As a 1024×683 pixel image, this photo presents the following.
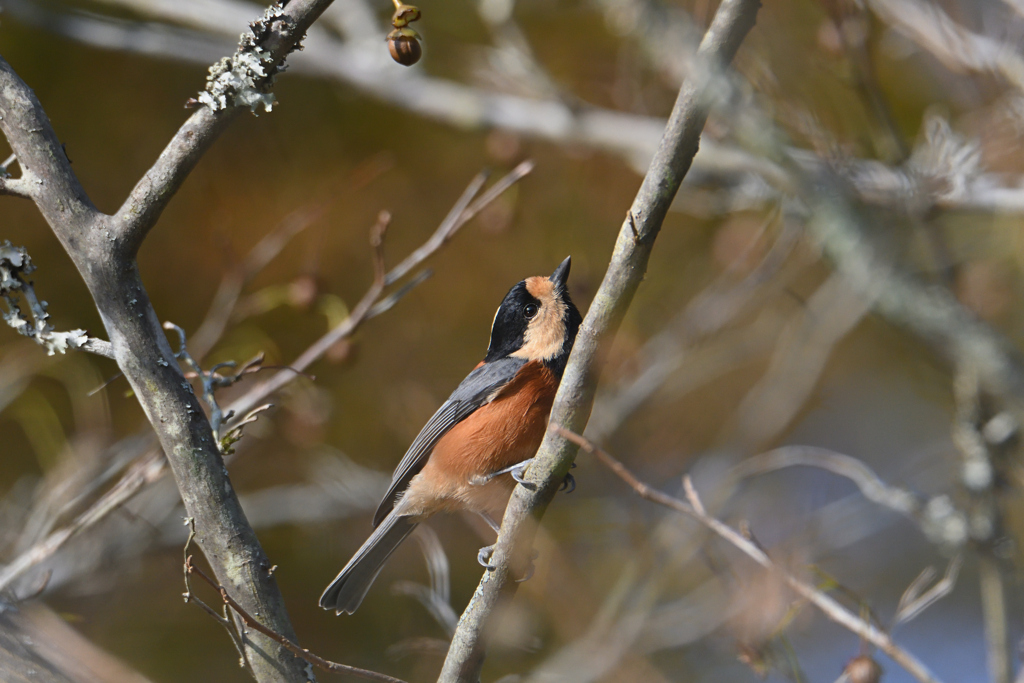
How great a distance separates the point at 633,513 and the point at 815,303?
1985 mm

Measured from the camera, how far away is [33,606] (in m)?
2.60

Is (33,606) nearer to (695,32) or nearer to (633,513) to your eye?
(633,513)

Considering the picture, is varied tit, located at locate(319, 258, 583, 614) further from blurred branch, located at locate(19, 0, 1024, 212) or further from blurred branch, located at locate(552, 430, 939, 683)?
blurred branch, located at locate(19, 0, 1024, 212)

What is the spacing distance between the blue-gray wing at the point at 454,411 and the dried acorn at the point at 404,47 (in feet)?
4.24

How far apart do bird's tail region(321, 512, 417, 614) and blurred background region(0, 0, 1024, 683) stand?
23 centimetres

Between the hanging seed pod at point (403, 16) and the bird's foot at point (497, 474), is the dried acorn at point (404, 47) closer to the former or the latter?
the hanging seed pod at point (403, 16)

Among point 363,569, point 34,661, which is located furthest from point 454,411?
point 34,661

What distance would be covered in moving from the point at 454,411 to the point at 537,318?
0.50 m

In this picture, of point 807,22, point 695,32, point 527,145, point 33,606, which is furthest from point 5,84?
point 807,22

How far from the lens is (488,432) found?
9.50 ft

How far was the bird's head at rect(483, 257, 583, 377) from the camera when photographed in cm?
306

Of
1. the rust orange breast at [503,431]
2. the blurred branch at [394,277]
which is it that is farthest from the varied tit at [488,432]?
the blurred branch at [394,277]

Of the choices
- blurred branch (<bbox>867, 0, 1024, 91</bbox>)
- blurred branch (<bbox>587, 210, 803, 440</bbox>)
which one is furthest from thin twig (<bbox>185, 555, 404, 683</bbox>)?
blurred branch (<bbox>587, 210, 803, 440</bbox>)

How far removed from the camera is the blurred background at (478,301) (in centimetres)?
364
